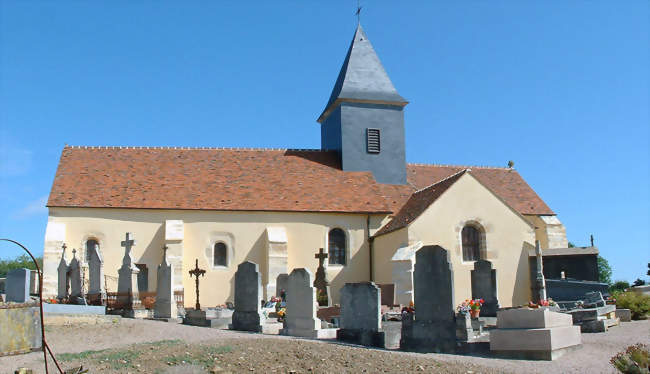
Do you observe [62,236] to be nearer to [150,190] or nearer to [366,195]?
[150,190]

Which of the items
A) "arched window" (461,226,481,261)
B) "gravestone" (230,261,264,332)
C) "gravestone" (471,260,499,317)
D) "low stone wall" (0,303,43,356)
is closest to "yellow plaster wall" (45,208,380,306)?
"arched window" (461,226,481,261)

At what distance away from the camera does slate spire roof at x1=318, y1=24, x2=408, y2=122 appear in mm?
32219

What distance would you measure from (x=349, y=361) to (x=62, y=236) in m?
18.1

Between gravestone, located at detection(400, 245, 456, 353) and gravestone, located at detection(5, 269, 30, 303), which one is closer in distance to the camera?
gravestone, located at detection(400, 245, 456, 353)

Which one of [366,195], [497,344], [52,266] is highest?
[366,195]

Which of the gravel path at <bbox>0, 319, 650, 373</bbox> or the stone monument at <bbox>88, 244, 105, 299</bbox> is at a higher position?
the stone monument at <bbox>88, 244, 105, 299</bbox>

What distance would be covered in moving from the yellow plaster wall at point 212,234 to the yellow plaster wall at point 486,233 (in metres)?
Answer: 2.52

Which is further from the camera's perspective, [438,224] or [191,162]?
[191,162]

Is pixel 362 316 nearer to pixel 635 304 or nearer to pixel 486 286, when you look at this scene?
pixel 486 286

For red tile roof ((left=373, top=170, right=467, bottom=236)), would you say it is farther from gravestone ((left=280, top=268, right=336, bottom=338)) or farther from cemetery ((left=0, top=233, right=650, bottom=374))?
gravestone ((left=280, top=268, right=336, bottom=338))

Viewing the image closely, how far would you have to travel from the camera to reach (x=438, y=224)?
83.0 feet

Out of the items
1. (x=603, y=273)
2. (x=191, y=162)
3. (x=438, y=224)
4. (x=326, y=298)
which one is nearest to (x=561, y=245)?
(x=438, y=224)

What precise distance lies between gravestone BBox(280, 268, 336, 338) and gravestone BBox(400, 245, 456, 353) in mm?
2528

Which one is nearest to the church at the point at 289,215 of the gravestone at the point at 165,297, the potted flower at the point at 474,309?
the gravestone at the point at 165,297
